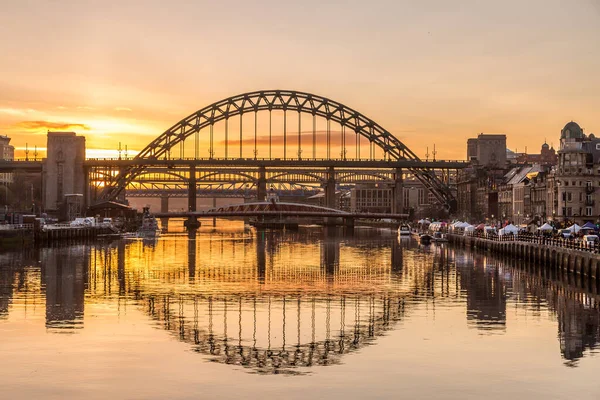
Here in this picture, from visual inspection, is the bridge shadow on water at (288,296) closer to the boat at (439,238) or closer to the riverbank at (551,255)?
the riverbank at (551,255)

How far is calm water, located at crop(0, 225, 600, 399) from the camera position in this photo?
32219mm

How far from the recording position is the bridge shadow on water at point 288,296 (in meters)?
40.4

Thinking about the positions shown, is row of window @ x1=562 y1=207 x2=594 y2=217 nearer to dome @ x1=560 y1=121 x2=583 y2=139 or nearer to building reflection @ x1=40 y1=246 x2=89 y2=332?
dome @ x1=560 y1=121 x2=583 y2=139

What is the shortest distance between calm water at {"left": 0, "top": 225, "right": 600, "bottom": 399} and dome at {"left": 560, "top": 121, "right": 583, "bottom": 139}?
323ft

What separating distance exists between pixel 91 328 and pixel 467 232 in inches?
3783

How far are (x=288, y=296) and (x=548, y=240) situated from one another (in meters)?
36.3

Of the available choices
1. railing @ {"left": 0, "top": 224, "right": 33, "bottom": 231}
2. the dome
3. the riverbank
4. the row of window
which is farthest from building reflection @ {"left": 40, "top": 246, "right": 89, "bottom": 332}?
the dome

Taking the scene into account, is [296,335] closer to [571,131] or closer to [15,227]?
[15,227]

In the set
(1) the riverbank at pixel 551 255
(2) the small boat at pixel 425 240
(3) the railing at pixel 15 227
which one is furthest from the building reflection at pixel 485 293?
(3) the railing at pixel 15 227

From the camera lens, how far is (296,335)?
42.0m

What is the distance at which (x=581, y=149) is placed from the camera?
129625 millimetres

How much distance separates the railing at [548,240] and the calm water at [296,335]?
3762 mm

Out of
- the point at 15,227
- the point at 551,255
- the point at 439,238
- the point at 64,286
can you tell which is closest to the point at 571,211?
the point at 439,238

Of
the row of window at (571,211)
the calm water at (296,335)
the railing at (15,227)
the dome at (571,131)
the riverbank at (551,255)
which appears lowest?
the calm water at (296,335)
